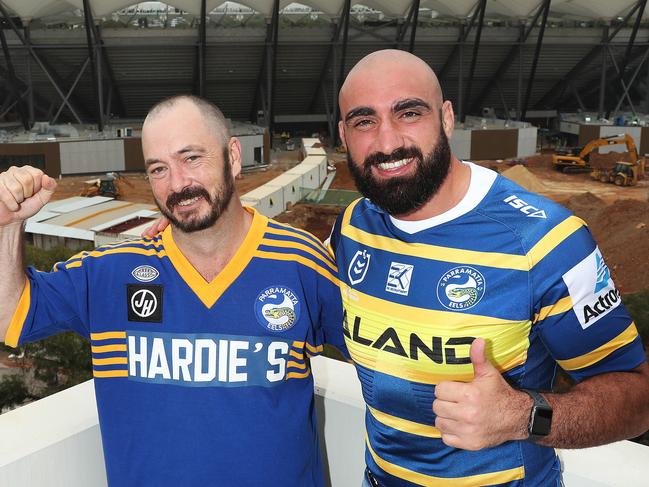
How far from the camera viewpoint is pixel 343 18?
1437 inches

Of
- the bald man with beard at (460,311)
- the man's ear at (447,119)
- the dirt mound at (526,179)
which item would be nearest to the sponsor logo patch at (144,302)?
the bald man with beard at (460,311)

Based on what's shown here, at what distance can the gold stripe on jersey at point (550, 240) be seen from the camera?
2221 millimetres

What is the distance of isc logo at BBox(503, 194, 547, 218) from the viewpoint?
2311 mm

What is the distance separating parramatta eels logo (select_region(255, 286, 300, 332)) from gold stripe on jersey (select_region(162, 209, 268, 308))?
0.52 feet

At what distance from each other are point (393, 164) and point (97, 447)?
1.91 metres

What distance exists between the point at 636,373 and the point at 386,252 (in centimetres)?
102

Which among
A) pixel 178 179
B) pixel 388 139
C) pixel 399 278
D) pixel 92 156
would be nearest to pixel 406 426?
pixel 399 278

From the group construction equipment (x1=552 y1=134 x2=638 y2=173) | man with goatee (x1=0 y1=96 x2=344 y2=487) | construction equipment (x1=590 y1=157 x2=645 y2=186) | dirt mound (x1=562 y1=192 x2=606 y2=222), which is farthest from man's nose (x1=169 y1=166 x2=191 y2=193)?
construction equipment (x1=552 y1=134 x2=638 y2=173)

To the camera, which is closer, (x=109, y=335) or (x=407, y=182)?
(x=407, y=182)

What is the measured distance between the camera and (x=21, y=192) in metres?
2.48

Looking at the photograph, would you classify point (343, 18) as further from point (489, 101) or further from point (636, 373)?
point (636, 373)

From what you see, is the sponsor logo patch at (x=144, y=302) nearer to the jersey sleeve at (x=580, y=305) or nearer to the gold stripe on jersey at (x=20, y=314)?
the gold stripe on jersey at (x=20, y=314)

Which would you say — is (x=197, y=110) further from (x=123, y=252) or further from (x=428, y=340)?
(x=428, y=340)

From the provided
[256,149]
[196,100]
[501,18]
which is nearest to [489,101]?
[501,18]
